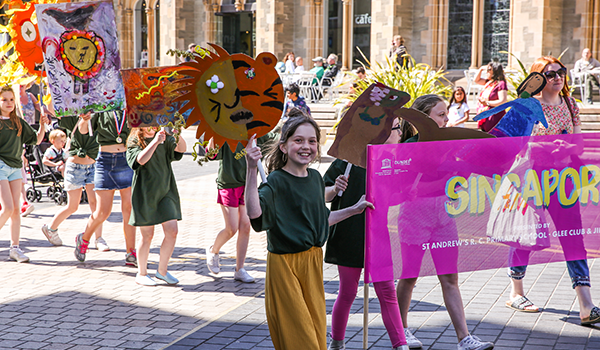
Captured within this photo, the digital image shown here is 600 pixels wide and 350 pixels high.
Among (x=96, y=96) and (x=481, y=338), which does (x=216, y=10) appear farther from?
(x=481, y=338)

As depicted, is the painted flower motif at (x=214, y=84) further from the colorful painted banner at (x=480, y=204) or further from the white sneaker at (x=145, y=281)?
the white sneaker at (x=145, y=281)

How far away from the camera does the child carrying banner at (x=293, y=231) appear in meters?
3.46

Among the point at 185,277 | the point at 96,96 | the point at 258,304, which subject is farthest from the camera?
the point at 185,277

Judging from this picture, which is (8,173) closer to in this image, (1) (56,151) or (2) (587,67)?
(1) (56,151)

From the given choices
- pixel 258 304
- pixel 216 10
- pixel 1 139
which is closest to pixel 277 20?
pixel 216 10

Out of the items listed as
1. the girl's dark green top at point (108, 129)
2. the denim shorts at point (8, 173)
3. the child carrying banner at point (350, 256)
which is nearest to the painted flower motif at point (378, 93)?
the child carrying banner at point (350, 256)

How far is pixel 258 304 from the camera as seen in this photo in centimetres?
559

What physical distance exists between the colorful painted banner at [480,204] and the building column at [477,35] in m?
16.1

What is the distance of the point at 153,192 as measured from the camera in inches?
240

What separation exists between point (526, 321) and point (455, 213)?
1.37 metres

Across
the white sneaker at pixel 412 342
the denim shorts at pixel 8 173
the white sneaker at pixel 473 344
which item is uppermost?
the denim shorts at pixel 8 173

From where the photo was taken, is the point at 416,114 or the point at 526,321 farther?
the point at 526,321

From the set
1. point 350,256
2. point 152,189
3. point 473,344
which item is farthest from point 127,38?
point 473,344

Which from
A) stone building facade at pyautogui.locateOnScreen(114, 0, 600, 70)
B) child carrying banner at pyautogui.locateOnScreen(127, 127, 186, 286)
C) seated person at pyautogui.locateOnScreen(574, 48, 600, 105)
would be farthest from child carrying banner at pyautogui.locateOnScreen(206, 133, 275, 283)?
seated person at pyautogui.locateOnScreen(574, 48, 600, 105)
